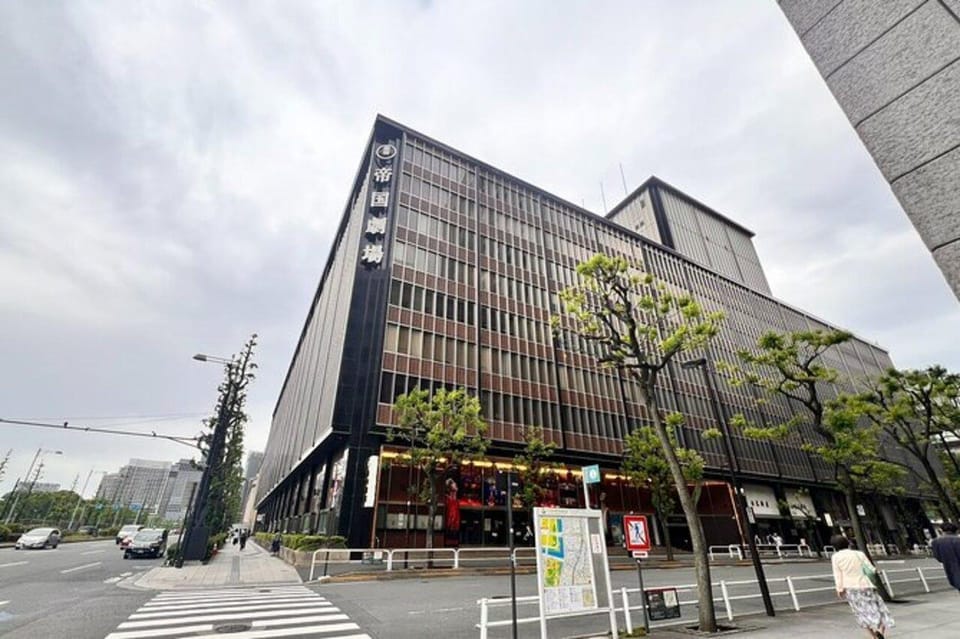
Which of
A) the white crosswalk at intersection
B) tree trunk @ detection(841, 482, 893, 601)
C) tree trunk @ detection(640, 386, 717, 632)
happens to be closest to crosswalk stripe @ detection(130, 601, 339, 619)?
the white crosswalk at intersection

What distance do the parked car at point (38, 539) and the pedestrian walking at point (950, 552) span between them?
43880 millimetres

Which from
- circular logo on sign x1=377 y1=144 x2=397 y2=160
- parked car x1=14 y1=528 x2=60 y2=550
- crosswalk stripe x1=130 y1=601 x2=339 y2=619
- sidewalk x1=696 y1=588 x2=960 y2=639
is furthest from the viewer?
circular logo on sign x1=377 y1=144 x2=397 y2=160

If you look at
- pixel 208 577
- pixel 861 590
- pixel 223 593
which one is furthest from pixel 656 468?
pixel 208 577

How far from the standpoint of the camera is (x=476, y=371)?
29.8 meters

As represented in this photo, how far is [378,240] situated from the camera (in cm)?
3120

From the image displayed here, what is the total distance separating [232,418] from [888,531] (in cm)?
7327

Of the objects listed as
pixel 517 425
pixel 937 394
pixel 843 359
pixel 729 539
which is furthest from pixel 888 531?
pixel 517 425

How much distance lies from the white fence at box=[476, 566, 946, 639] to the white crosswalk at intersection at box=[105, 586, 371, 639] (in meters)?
2.85

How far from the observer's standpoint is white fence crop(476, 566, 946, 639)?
27.7 ft

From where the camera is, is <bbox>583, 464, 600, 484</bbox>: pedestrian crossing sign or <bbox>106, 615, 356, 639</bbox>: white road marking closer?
<bbox>106, 615, 356, 639</bbox>: white road marking

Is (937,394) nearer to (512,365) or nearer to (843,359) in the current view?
(512,365)

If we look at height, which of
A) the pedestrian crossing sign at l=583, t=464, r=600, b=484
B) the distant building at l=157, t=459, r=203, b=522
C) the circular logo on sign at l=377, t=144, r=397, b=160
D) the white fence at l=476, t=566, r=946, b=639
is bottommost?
the white fence at l=476, t=566, r=946, b=639

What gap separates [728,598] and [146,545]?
1242 inches

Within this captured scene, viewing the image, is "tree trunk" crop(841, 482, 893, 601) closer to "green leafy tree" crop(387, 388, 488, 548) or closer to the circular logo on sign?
"green leafy tree" crop(387, 388, 488, 548)
